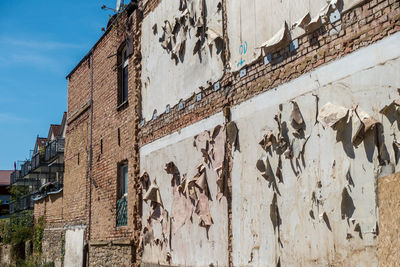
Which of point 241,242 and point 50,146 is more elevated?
point 50,146

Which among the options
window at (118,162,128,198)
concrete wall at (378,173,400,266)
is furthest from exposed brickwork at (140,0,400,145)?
window at (118,162,128,198)

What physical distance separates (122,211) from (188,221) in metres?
3.67

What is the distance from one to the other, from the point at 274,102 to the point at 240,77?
1.13 meters

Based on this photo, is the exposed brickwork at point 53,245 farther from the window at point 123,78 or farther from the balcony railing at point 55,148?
the balcony railing at point 55,148

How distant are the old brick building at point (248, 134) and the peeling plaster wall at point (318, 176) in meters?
0.02

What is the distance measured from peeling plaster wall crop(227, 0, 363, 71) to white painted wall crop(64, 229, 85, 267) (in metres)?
9.13

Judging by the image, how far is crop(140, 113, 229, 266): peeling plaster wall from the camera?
870cm

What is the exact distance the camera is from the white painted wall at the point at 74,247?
607 inches

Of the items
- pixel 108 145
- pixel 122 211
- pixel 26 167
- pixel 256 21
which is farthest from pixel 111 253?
pixel 26 167

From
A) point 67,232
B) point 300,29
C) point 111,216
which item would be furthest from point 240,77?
point 67,232

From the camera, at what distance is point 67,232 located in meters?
17.2

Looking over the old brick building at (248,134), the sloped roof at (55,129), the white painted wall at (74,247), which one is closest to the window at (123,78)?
the old brick building at (248,134)

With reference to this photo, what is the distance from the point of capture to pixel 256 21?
312 inches

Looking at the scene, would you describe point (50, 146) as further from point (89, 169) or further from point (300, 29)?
point (300, 29)
